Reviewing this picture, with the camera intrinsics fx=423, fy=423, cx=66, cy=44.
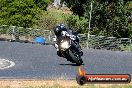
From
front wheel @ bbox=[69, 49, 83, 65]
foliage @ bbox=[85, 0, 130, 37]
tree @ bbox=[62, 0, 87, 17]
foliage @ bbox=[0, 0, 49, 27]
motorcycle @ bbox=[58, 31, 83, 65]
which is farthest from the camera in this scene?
tree @ bbox=[62, 0, 87, 17]

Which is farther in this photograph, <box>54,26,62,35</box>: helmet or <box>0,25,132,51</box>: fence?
<box>0,25,132,51</box>: fence

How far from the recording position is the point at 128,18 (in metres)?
46.4

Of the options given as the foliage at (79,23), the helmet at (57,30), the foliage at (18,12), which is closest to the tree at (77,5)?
the foliage at (79,23)

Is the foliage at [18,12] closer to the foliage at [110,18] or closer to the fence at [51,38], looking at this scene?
the fence at [51,38]

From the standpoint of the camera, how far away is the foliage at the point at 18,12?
4522 cm

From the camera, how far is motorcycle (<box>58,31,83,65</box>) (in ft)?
27.1

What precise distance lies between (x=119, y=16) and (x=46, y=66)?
892 inches

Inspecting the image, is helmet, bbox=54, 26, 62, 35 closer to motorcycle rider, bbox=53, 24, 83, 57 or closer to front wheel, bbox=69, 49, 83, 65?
motorcycle rider, bbox=53, 24, 83, 57

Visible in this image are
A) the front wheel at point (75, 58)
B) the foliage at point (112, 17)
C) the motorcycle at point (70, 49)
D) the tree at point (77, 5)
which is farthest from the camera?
the tree at point (77, 5)

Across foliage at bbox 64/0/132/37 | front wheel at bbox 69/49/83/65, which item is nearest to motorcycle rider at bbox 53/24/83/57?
front wheel at bbox 69/49/83/65

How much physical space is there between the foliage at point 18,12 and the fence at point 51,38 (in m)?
1.90

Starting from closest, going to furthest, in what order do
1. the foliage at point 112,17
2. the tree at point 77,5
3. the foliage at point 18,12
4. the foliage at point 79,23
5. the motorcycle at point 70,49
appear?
the motorcycle at point 70,49 < the foliage at point 112,17 < the foliage at point 18,12 < the foliage at point 79,23 < the tree at point 77,5

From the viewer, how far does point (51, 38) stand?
41.2 m

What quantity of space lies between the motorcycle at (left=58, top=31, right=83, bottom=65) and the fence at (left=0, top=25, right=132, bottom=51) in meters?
30.6
